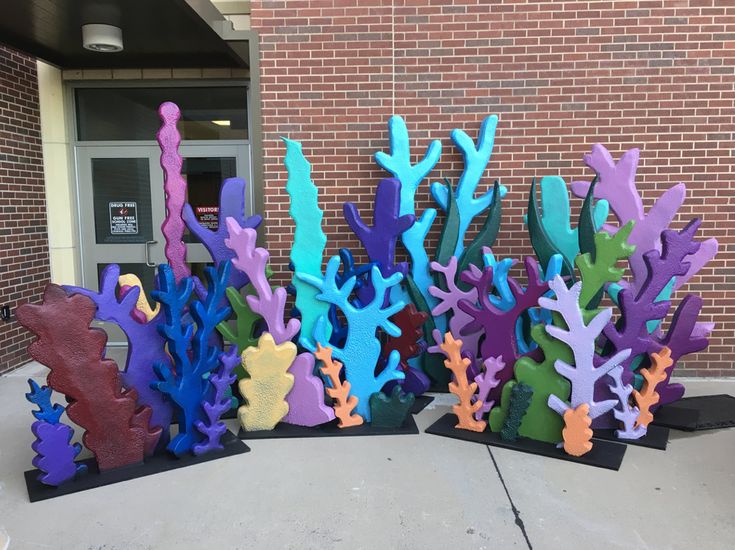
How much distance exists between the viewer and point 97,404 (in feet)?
10.7

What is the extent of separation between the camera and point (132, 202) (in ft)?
20.7

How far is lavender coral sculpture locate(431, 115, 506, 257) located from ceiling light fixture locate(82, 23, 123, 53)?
3193mm

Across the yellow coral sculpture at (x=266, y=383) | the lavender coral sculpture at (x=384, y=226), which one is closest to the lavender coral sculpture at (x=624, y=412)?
the lavender coral sculpture at (x=384, y=226)

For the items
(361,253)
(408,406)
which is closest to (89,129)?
(361,253)

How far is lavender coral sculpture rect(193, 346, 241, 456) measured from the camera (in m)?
3.58

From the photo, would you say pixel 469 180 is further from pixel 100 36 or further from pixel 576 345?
pixel 100 36

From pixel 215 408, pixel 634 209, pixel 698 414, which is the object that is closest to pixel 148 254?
pixel 215 408

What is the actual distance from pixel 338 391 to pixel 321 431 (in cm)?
31

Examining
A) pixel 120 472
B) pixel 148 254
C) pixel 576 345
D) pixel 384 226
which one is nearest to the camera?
pixel 120 472

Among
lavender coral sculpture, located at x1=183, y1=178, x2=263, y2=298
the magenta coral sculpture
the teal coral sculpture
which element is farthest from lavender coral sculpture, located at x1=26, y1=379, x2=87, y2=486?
the teal coral sculpture

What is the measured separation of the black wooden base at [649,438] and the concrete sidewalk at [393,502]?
2.7 inches

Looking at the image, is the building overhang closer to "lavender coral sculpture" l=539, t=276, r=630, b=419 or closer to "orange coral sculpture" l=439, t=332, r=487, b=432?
"orange coral sculpture" l=439, t=332, r=487, b=432

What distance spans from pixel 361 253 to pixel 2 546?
3.67 meters

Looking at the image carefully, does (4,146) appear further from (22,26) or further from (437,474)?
(437,474)
